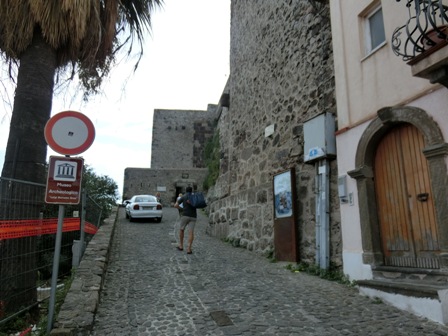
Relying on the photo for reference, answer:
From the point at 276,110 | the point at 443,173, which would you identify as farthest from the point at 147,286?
the point at 276,110

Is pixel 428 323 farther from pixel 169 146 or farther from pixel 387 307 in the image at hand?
pixel 169 146

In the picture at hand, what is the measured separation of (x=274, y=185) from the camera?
8430 millimetres

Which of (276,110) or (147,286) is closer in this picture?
(147,286)

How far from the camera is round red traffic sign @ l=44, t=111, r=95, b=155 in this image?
12.8ft

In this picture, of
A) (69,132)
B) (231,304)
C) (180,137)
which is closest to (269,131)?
(231,304)

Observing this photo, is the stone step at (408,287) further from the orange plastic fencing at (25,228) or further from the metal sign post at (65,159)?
the orange plastic fencing at (25,228)

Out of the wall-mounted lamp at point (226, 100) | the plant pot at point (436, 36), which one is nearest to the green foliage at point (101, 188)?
the wall-mounted lamp at point (226, 100)

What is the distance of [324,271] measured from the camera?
636 cm

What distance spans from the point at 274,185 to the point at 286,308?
4.14 m

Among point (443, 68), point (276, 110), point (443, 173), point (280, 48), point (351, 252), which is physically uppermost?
point (280, 48)

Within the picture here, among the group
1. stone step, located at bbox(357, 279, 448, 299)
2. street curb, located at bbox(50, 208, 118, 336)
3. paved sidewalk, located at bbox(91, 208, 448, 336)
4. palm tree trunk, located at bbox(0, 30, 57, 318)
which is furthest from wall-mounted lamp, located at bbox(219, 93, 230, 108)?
stone step, located at bbox(357, 279, 448, 299)

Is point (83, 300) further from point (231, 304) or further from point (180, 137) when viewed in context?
point (180, 137)

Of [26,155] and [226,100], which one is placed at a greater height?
[226,100]

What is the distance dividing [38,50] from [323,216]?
17.3 feet
